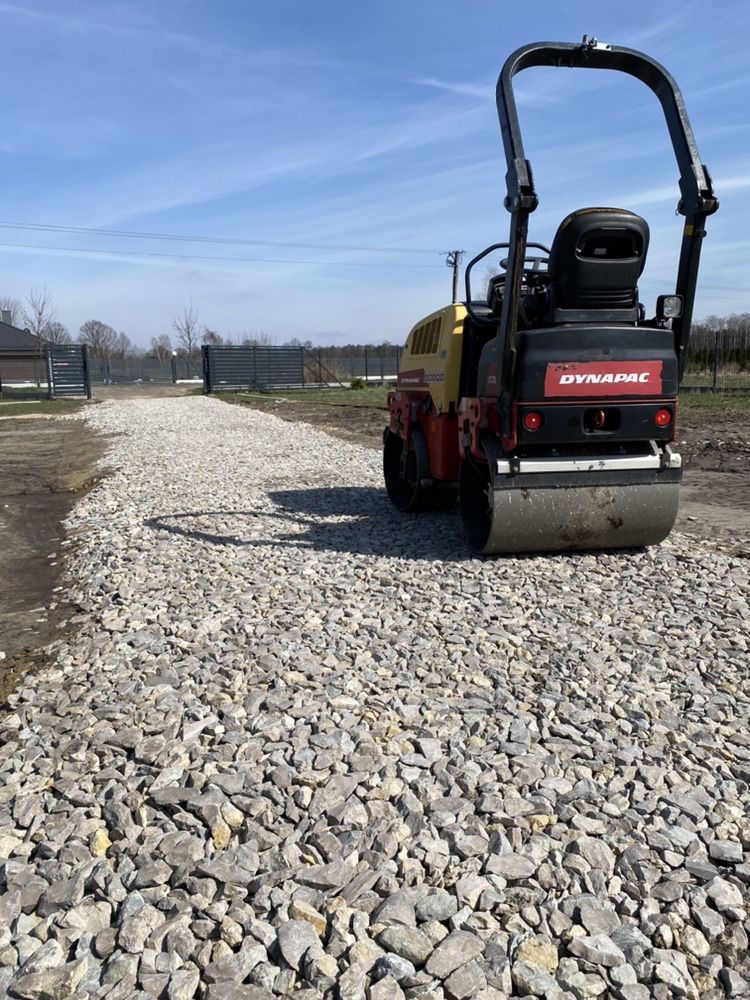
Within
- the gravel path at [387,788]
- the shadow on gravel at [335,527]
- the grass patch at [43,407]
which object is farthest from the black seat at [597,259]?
the grass patch at [43,407]

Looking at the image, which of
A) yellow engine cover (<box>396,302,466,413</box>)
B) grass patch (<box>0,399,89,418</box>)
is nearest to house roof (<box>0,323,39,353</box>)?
grass patch (<box>0,399,89,418</box>)

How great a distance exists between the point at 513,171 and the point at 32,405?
2854 cm

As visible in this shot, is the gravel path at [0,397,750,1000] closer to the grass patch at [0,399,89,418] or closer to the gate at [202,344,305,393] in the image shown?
the grass patch at [0,399,89,418]

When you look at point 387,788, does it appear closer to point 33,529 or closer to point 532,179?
point 532,179

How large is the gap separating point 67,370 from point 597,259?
32.0 metres

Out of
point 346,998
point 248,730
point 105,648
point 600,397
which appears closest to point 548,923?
point 346,998

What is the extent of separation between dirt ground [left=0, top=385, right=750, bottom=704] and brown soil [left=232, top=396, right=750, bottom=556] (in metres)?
0.01

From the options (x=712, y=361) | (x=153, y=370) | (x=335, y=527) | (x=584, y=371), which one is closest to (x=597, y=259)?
(x=584, y=371)

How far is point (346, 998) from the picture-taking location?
7.38 ft

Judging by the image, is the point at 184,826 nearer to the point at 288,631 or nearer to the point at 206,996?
the point at 206,996

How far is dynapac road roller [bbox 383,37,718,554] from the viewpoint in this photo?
5.62 m

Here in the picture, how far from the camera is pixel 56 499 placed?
10.5 metres

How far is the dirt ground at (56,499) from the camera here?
5.62 metres

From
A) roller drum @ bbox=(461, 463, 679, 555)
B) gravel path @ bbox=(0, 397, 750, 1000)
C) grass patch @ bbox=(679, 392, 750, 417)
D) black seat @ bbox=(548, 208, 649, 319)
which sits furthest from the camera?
grass patch @ bbox=(679, 392, 750, 417)
